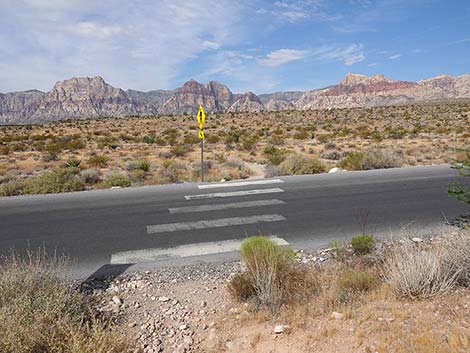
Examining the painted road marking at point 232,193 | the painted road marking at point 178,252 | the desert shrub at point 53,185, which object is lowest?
the painted road marking at point 178,252

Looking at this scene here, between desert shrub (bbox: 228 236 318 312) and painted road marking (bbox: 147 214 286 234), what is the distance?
8.86 feet

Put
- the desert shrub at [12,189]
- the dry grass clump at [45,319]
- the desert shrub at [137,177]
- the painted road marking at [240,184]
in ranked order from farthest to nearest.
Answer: the desert shrub at [137,177]
the desert shrub at [12,189]
the painted road marking at [240,184]
the dry grass clump at [45,319]

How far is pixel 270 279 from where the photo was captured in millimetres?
4379

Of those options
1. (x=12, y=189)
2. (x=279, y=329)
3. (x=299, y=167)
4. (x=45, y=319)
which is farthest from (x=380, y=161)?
(x=45, y=319)

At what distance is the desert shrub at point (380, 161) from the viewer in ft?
50.8

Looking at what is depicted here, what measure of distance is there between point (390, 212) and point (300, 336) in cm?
559

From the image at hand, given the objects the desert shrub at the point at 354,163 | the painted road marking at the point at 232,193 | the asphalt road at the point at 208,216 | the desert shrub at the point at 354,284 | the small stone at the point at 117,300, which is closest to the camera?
the desert shrub at the point at 354,284

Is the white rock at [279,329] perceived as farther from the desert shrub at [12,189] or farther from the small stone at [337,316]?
the desert shrub at [12,189]

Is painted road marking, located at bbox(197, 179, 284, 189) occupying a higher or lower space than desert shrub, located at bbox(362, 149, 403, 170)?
lower

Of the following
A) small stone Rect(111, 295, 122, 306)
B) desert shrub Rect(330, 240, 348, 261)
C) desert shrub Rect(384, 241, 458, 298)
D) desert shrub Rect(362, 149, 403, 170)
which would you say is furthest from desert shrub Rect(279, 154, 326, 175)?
small stone Rect(111, 295, 122, 306)

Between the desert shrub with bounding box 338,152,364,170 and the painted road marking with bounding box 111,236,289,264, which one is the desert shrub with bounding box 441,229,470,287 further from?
the desert shrub with bounding box 338,152,364,170

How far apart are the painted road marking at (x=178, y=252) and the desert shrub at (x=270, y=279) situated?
149 cm

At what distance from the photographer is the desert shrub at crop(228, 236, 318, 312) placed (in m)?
4.38

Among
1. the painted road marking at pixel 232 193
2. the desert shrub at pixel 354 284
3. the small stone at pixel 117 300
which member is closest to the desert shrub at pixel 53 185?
the painted road marking at pixel 232 193
